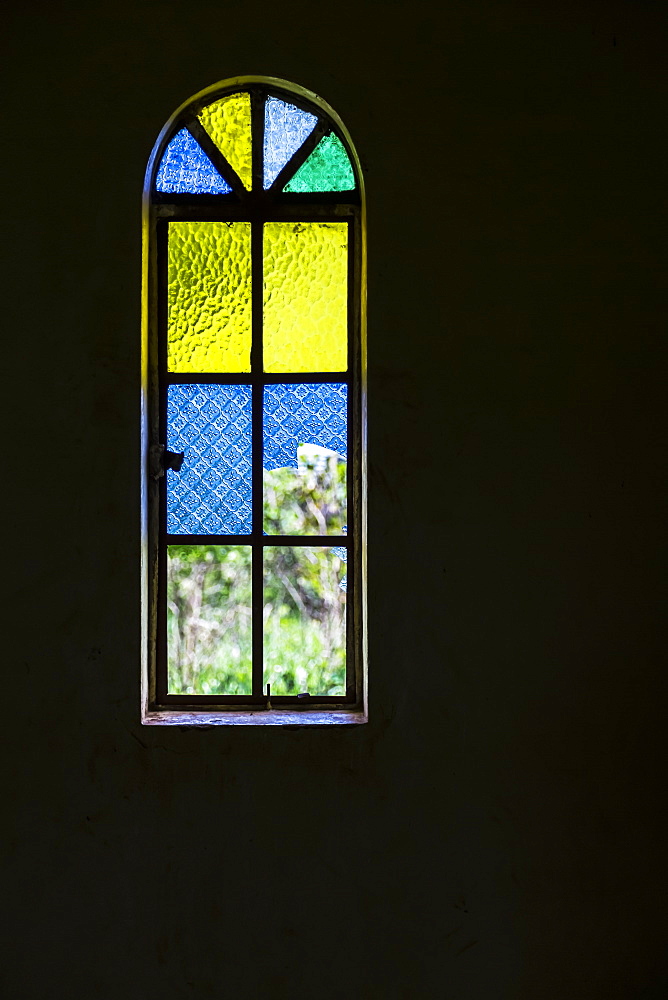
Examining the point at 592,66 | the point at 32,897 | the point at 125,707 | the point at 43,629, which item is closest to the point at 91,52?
the point at 592,66

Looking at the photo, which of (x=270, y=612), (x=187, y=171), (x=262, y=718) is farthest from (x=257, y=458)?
(x=187, y=171)

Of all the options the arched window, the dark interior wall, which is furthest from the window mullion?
the dark interior wall

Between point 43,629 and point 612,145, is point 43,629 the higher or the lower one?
the lower one

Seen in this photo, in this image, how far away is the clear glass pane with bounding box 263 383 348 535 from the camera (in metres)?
1.80

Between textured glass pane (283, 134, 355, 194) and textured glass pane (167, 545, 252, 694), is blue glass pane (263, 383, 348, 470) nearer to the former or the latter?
textured glass pane (167, 545, 252, 694)

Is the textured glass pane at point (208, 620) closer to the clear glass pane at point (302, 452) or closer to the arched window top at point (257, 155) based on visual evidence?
the clear glass pane at point (302, 452)

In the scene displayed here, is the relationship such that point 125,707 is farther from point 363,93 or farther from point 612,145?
point 612,145

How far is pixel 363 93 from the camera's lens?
1668 mm

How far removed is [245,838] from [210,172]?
1474 mm

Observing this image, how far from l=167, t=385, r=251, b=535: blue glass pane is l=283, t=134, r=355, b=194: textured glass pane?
1.63 feet

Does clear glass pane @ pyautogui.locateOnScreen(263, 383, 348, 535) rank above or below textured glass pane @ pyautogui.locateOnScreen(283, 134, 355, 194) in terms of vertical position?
below

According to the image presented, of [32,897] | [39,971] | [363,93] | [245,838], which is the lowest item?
[39,971]

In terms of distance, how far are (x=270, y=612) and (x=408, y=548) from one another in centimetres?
→ 36

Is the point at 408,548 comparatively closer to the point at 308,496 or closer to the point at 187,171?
the point at 308,496
